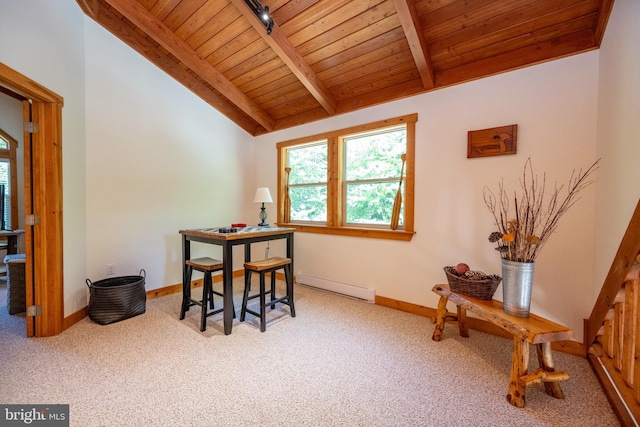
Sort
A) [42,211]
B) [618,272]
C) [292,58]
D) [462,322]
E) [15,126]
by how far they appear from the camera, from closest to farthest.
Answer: [618,272] → [42,211] → [462,322] → [292,58] → [15,126]

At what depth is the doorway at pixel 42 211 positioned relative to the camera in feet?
6.82

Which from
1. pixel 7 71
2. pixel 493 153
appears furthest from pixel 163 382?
pixel 493 153

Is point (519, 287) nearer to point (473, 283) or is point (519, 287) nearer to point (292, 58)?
point (473, 283)

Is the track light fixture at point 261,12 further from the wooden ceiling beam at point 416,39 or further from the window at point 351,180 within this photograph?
the window at point 351,180

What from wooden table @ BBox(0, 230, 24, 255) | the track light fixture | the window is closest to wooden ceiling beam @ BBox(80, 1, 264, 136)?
the window

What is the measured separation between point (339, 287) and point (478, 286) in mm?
1631

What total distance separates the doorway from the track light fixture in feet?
5.82

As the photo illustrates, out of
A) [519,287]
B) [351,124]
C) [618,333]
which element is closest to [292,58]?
[351,124]

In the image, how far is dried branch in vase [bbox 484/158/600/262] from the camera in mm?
1798

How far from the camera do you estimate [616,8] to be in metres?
1.62

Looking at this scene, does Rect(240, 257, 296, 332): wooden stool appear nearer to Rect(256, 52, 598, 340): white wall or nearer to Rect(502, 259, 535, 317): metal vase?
Rect(256, 52, 598, 340): white wall

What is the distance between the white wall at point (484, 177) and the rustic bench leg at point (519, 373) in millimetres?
866

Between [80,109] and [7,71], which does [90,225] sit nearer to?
[80,109]

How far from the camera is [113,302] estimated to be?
2402mm
